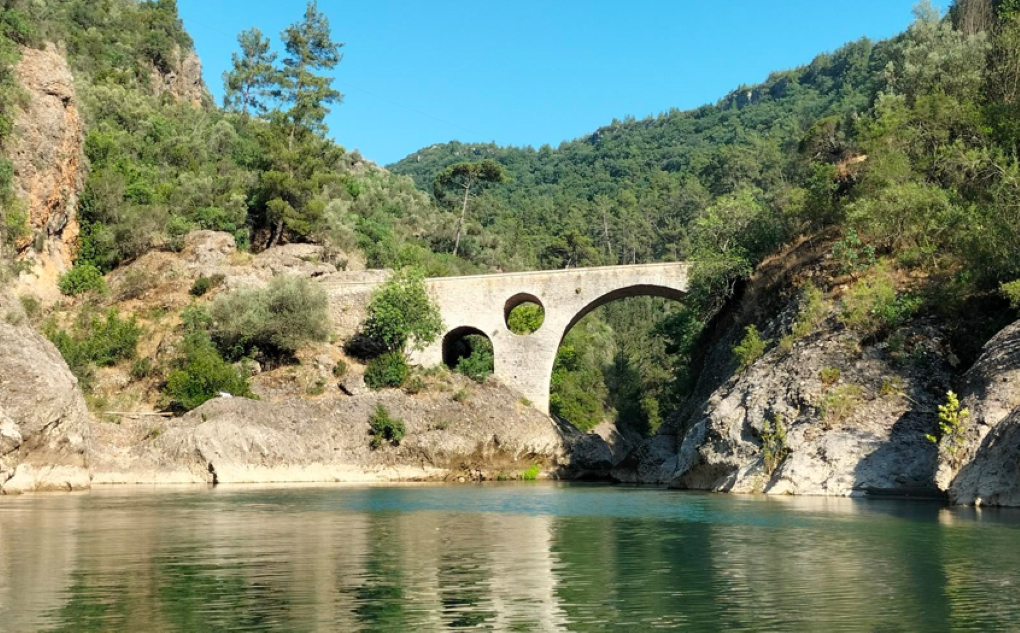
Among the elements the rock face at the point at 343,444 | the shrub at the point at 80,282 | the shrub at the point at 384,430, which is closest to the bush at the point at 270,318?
the rock face at the point at 343,444

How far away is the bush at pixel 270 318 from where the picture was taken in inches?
2039

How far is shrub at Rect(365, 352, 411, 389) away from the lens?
5284 cm

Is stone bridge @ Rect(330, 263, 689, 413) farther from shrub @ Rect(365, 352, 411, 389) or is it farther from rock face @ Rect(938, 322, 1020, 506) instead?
rock face @ Rect(938, 322, 1020, 506)

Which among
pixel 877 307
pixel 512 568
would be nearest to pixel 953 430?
pixel 877 307

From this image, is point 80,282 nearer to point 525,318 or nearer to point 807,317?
point 525,318

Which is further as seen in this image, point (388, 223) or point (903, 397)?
point (388, 223)

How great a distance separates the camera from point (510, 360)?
56500 mm

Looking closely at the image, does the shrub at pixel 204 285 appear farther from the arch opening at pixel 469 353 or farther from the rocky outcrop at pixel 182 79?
the rocky outcrop at pixel 182 79

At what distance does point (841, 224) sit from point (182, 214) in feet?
119

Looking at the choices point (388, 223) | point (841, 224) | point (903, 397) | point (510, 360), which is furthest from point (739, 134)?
point (903, 397)

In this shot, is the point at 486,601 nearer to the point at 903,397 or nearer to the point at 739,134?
the point at 903,397

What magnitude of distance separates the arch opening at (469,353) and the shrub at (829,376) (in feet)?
79.8

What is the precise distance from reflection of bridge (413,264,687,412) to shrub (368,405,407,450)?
8.01 metres

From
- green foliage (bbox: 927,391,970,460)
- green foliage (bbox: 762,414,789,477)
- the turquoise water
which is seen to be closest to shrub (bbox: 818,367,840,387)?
green foliage (bbox: 762,414,789,477)
